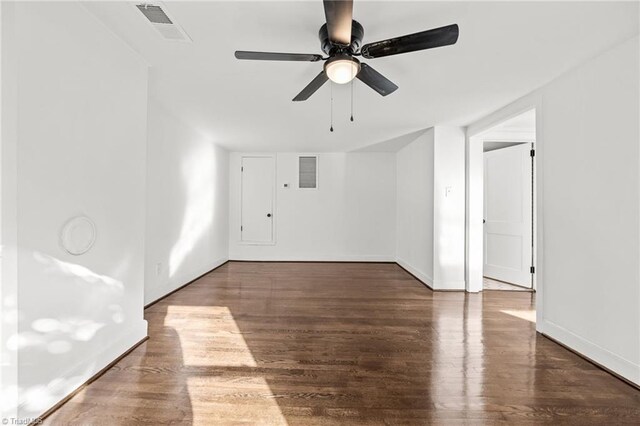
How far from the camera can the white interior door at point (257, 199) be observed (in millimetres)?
6340

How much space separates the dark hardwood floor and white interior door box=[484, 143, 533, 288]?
1.24m

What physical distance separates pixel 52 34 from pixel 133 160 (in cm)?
91

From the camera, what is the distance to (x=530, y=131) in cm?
412

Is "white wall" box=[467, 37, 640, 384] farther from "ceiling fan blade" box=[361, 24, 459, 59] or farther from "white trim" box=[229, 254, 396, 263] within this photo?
"white trim" box=[229, 254, 396, 263]

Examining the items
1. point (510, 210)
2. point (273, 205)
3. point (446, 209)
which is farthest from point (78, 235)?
point (510, 210)

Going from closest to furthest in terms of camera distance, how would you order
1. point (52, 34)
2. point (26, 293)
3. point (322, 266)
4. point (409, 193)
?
point (26, 293), point (52, 34), point (409, 193), point (322, 266)

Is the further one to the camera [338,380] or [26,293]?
[338,380]

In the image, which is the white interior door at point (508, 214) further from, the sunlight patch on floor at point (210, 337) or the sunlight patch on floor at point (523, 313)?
the sunlight patch on floor at point (210, 337)

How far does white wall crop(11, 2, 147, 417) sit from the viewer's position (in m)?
1.51

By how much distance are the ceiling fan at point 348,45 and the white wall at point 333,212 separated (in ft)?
13.8

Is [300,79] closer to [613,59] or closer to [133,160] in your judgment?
[133,160]

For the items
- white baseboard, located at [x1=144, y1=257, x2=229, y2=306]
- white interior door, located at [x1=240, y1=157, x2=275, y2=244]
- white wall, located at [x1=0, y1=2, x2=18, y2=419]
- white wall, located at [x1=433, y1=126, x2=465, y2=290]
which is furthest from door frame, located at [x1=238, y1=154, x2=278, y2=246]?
white wall, located at [x1=0, y1=2, x2=18, y2=419]

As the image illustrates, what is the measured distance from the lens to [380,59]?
2.35 meters

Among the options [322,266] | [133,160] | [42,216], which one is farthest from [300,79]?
[322,266]
